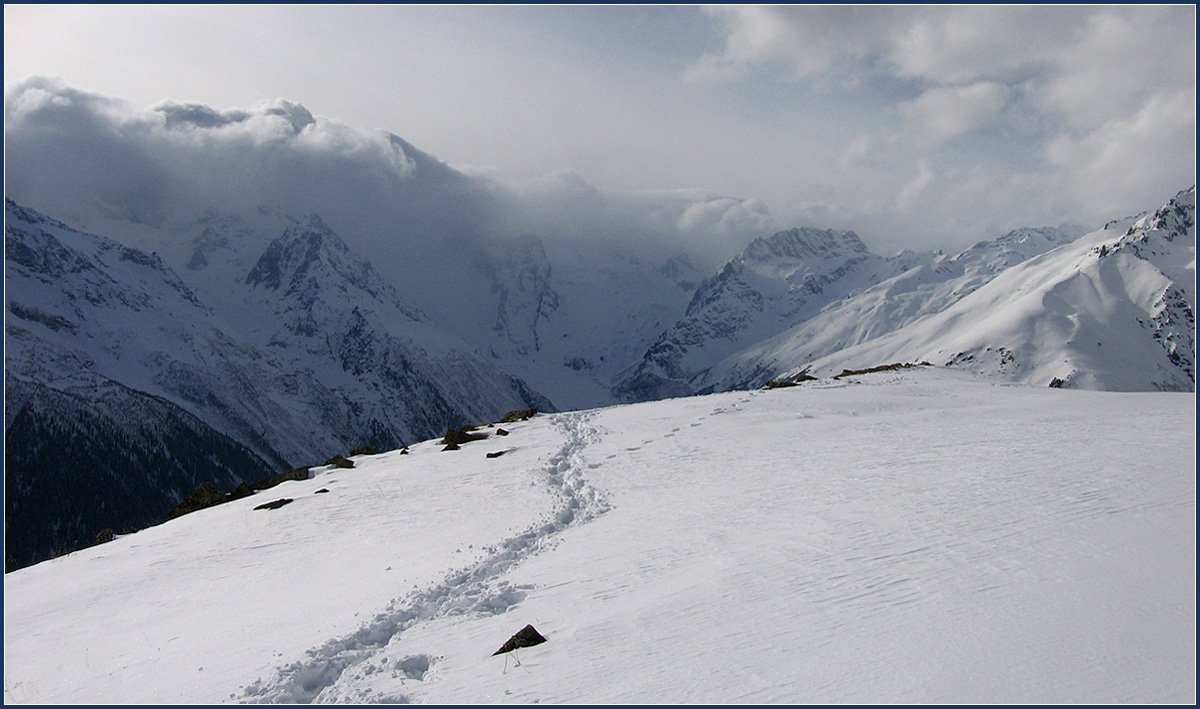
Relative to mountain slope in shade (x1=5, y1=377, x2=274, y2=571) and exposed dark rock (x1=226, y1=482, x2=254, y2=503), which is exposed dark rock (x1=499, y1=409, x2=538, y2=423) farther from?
mountain slope in shade (x1=5, y1=377, x2=274, y2=571)

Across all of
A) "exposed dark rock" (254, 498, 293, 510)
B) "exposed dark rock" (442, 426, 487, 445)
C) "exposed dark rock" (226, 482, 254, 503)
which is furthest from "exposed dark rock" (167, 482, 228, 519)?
"exposed dark rock" (442, 426, 487, 445)

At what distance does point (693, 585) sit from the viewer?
13.6m

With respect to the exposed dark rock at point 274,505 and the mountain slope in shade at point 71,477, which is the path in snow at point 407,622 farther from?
the mountain slope in shade at point 71,477

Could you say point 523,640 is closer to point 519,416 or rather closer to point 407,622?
point 407,622

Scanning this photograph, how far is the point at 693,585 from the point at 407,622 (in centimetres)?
614

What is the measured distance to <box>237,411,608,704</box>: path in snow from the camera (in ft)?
38.6

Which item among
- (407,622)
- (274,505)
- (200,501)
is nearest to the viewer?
(407,622)

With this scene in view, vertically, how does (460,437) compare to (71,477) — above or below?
above

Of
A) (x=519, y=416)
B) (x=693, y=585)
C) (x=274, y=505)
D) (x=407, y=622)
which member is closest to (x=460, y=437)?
(x=519, y=416)

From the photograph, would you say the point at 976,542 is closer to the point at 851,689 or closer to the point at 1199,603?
the point at 1199,603

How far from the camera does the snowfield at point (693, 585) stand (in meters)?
9.96

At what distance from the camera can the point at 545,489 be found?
25.5m

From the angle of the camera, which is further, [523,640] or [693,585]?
[693,585]

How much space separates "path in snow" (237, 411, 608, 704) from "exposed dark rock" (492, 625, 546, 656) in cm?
137
